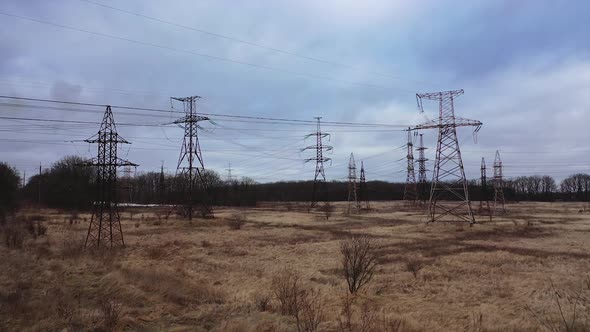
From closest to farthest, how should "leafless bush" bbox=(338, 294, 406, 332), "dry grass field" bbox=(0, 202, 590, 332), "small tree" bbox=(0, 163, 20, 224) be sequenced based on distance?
"leafless bush" bbox=(338, 294, 406, 332)
"dry grass field" bbox=(0, 202, 590, 332)
"small tree" bbox=(0, 163, 20, 224)

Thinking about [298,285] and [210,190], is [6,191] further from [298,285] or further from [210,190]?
[210,190]

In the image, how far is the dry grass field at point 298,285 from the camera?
32.0 feet

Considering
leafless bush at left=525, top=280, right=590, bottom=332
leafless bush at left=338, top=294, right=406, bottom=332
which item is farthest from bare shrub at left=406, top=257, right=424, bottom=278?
leafless bush at left=338, top=294, right=406, bottom=332

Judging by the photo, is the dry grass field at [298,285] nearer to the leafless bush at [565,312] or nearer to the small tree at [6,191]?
the leafless bush at [565,312]

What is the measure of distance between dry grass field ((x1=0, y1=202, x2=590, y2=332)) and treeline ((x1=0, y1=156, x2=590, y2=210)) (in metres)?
36.6

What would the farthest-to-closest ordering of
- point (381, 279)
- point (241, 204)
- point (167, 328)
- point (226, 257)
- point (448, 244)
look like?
point (241, 204) → point (448, 244) → point (226, 257) → point (381, 279) → point (167, 328)

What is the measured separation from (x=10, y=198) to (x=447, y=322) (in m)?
50.3

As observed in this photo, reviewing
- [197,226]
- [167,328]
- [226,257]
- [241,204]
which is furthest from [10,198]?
[241,204]

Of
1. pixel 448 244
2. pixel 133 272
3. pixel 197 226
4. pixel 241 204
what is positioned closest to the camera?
pixel 133 272

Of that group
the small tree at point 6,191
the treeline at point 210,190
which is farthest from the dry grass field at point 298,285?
the treeline at point 210,190

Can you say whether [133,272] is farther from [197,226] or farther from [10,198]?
[10,198]

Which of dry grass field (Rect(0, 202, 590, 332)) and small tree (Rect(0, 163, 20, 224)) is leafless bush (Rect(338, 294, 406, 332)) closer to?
dry grass field (Rect(0, 202, 590, 332))

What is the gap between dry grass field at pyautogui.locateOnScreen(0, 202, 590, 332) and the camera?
384 inches

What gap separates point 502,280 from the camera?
55.0 feet
